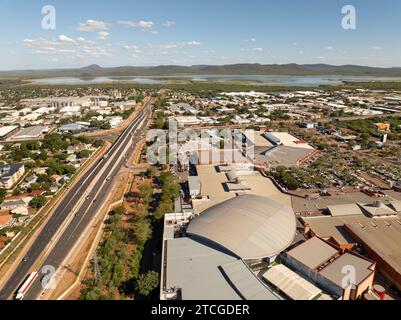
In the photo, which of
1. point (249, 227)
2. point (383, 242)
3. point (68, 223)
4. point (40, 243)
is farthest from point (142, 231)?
point (383, 242)

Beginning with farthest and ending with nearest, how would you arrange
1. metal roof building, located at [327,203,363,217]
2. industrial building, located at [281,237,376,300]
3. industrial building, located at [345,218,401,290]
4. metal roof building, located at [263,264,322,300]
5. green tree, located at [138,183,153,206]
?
green tree, located at [138,183,153,206] → metal roof building, located at [327,203,363,217] → industrial building, located at [345,218,401,290] → industrial building, located at [281,237,376,300] → metal roof building, located at [263,264,322,300]

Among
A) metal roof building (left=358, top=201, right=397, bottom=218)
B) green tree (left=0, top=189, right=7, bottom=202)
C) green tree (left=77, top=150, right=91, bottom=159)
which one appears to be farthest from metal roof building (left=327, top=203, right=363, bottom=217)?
green tree (left=77, top=150, right=91, bottom=159)

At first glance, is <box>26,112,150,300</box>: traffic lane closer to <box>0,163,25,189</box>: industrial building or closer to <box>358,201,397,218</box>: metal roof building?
<box>0,163,25,189</box>: industrial building

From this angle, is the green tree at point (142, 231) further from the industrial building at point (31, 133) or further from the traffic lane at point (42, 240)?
the industrial building at point (31, 133)

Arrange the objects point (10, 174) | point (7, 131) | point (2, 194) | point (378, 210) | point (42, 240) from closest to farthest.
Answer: point (42, 240)
point (378, 210)
point (2, 194)
point (10, 174)
point (7, 131)

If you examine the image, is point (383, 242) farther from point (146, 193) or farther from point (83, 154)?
point (83, 154)

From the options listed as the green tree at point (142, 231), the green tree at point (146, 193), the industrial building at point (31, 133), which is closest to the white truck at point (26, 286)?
the green tree at point (142, 231)
